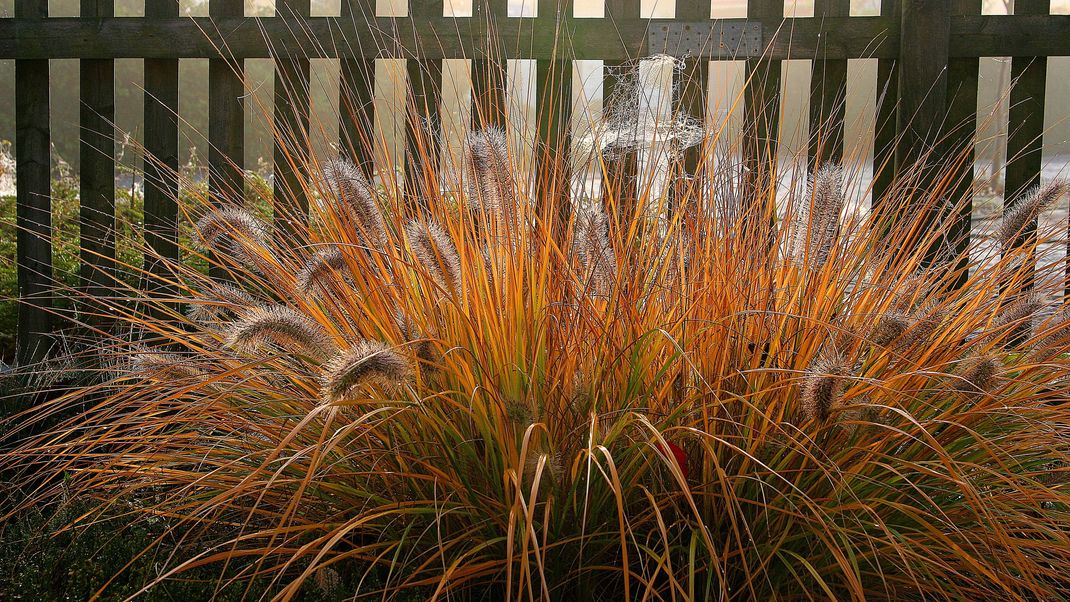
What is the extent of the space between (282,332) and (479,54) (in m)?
2.49

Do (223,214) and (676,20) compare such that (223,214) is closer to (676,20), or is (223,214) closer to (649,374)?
(649,374)

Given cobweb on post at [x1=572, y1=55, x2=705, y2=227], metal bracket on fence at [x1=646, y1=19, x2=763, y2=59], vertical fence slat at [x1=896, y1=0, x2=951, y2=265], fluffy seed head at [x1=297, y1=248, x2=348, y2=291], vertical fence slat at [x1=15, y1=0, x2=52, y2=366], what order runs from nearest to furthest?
1. fluffy seed head at [x1=297, y1=248, x2=348, y2=291]
2. cobweb on post at [x1=572, y1=55, x2=705, y2=227]
3. vertical fence slat at [x1=896, y1=0, x2=951, y2=265]
4. metal bracket on fence at [x1=646, y1=19, x2=763, y2=59]
5. vertical fence slat at [x1=15, y1=0, x2=52, y2=366]

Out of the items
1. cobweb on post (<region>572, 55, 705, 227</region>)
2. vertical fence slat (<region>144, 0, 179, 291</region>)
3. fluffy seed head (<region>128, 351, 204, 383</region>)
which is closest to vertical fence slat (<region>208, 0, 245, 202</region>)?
vertical fence slat (<region>144, 0, 179, 291</region>)

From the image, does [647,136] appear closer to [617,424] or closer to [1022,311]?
[1022,311]

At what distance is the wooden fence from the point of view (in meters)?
3.48

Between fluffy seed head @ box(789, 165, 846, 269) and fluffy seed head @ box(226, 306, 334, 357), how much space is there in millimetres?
1033

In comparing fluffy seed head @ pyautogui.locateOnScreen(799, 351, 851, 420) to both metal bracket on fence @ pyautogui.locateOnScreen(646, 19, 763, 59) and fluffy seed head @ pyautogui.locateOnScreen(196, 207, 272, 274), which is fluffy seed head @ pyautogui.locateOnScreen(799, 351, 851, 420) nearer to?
fluffy seed head @ pyautogui.locateOnScreen(196, 207, 272, 274)

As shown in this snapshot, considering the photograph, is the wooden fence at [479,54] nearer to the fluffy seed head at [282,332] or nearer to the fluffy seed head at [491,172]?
the fluffy seed head at [491,172]

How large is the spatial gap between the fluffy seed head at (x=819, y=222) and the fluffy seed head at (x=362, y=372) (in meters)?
1.01

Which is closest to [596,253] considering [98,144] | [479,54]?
[479,54]

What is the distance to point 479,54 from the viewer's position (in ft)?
11.8

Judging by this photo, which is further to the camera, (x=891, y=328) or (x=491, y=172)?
(x=491, y=172)

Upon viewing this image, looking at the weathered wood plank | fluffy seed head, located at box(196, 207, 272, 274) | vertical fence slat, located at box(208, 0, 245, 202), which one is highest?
the weathered wood plank

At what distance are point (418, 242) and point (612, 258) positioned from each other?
16.0 inches
